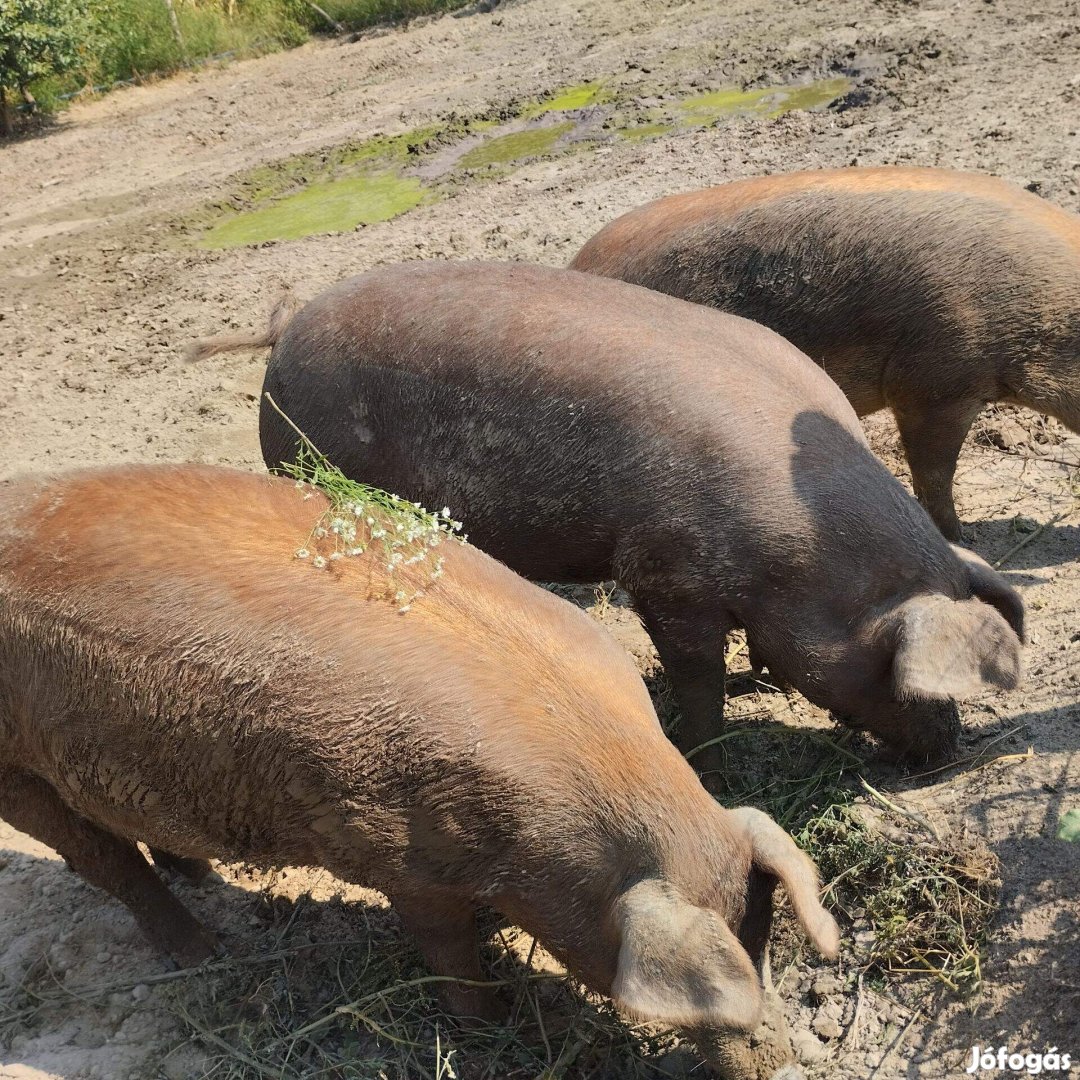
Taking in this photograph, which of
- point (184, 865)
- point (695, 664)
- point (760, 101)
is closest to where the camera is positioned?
point (695, 664)

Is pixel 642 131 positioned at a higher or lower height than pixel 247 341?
lower

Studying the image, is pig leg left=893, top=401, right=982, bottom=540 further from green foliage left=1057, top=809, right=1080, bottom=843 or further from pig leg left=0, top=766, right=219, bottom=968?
pig leg left=0, top=766, right=219, bottom=968

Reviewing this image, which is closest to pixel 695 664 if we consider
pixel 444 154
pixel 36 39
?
pixel 444 154

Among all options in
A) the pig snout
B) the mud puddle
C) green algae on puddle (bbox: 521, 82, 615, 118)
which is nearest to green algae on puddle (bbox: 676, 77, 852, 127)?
the mud puddle

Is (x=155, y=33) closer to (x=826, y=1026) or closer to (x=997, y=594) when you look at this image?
(x=997, y=594)

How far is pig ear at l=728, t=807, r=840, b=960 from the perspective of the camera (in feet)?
8.70

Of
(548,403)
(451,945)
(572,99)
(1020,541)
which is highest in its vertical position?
(572,99)

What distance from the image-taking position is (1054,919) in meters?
3.25

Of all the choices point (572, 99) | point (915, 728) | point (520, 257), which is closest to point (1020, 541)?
point (915, 728)

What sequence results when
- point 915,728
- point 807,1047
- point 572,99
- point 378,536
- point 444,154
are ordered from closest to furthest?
point 378,536
point 807,1047
point 915,728
point 444,154
point 572,99

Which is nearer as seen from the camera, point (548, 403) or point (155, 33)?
point (548, 403)

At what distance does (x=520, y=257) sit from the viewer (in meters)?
8.48

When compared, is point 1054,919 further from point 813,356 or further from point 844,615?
point 813,356

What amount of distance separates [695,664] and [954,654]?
3.03 ft
